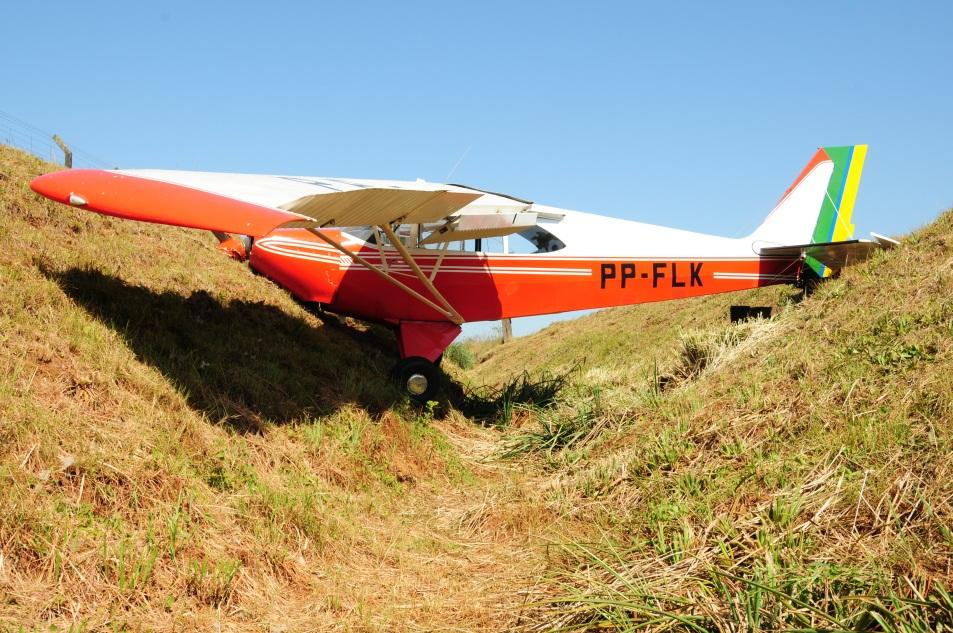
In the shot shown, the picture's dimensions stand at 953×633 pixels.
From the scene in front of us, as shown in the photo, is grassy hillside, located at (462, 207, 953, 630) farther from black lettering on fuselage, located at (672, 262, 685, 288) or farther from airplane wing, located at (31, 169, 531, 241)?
airplane wing, located at (31, 169, 531, 241)

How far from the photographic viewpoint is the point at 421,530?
5.79 meters

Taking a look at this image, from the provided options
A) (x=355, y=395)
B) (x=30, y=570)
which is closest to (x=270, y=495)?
(x=30, y=570)

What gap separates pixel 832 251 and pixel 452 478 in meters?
6.76

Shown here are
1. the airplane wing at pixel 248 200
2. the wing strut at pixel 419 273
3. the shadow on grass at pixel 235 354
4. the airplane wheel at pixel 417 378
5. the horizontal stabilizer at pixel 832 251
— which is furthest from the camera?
the horizontal stabilizer at pixel 832 251

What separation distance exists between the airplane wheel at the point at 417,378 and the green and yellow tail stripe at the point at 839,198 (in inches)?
283

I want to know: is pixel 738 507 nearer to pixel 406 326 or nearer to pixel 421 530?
pixel 421 530

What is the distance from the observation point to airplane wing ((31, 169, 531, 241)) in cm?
608

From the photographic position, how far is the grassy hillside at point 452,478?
3.68m

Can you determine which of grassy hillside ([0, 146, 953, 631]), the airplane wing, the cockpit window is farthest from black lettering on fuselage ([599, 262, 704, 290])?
grassy hillside ([0, 146, 953, 631])

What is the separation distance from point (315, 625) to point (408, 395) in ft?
15.0

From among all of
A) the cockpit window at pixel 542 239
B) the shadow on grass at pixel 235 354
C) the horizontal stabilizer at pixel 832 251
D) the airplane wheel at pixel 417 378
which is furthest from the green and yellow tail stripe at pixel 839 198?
the shadow on grass at pixel 235 354

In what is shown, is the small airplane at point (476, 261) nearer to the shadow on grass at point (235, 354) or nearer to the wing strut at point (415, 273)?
the wing strut at point (415, 273)

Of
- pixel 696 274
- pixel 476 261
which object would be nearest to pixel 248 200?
pixel 476 261

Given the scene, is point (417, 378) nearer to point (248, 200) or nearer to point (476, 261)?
point (476, 261)
